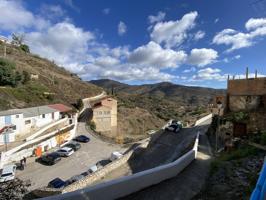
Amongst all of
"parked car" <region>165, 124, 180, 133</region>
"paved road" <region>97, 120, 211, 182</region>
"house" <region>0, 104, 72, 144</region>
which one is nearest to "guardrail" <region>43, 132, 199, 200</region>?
"paved road" <region>97, 120, 211, 182</region>

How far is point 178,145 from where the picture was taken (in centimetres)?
2425

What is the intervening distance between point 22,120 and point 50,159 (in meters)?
8.58

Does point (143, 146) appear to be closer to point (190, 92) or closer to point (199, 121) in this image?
point (199, 121)

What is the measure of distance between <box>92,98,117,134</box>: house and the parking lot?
12.4 m

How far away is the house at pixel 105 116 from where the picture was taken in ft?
140

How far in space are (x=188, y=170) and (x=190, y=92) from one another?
14272cm

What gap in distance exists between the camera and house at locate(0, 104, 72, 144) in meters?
25.2

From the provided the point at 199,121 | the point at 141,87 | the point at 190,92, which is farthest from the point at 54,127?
the point at 141,87

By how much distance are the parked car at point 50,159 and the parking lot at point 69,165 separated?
443 mm

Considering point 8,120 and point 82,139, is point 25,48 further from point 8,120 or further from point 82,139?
point 82,139

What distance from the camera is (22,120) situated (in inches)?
1095

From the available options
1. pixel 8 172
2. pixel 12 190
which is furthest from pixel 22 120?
pixel 12 190

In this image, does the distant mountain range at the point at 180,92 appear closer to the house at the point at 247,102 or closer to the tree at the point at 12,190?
the house at the point at 247,102

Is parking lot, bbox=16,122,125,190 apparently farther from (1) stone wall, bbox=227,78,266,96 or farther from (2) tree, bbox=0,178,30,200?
(1) stone wall, bbox=227,78,266,96
